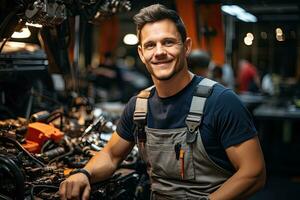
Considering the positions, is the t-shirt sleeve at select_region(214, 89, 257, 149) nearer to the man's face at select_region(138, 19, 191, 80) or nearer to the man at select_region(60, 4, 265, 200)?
the man at select_region(60, 4, 265, 200)

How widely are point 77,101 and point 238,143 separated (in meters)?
2.03

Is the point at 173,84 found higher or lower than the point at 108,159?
higher

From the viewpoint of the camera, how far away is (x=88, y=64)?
530 centimetres

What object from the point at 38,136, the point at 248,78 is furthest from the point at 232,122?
the point at 248,78

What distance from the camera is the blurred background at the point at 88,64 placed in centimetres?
288

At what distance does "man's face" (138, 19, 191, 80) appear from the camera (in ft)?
7.60

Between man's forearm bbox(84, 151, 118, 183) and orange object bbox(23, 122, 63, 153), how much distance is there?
56 cm

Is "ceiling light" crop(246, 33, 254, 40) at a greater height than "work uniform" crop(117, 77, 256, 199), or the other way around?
"ceiling light" crop(246, 33, 254, 40)

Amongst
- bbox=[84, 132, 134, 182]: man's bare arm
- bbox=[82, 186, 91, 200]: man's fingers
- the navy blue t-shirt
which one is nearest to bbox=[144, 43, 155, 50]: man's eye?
the navy blue t-shirt

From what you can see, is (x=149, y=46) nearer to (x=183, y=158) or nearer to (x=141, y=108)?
(x=141, y=108)

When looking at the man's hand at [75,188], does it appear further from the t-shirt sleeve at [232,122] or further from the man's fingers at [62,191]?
the t-shirt sleeve at [232,122]

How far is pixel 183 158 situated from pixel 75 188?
575 millimetres

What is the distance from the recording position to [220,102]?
88.7 inches

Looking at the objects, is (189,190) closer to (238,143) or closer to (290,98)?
(238,143)
